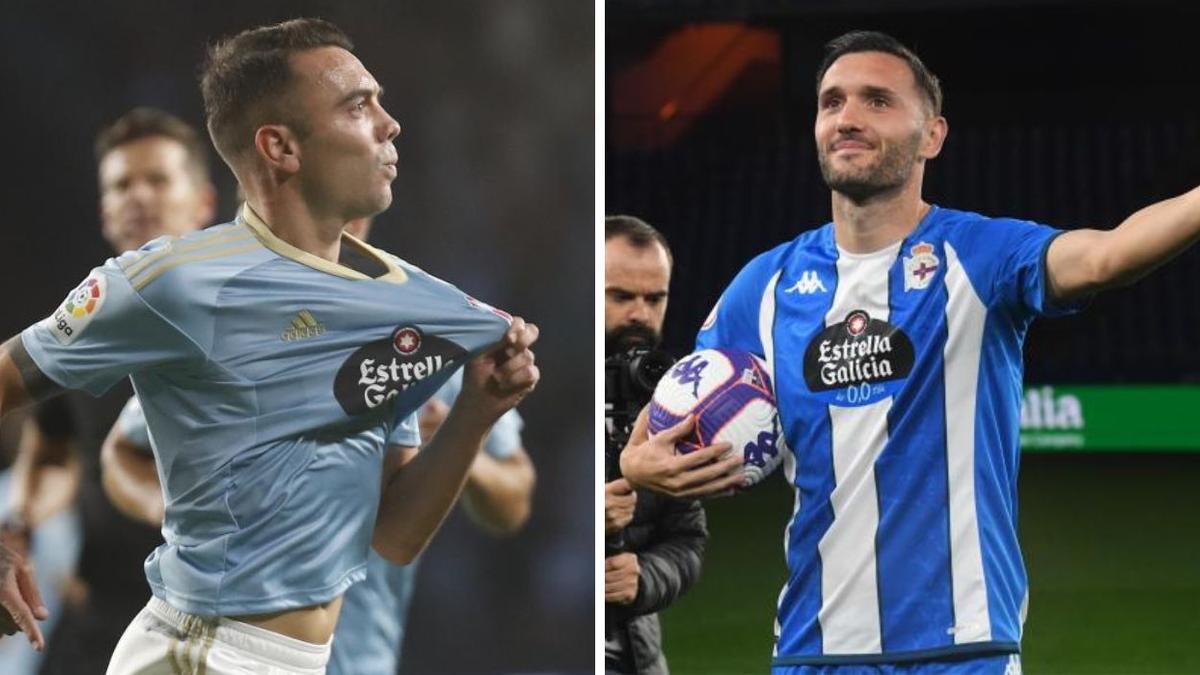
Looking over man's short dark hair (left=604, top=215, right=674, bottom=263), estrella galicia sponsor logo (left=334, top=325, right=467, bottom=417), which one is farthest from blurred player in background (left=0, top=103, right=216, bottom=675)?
man's short dark hair (left=604, top=215, right=674, bottom=263)

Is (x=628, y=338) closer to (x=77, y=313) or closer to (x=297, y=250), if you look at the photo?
(x=297, y=250)

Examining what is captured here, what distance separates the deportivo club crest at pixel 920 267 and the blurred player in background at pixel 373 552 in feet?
2.83

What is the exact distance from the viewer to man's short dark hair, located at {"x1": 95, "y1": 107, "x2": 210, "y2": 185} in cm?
326

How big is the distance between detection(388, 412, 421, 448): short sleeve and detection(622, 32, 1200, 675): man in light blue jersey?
513mm

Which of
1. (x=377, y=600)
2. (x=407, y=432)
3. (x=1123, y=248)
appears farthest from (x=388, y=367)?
(x=1123, y=248)

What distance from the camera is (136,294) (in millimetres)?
3125

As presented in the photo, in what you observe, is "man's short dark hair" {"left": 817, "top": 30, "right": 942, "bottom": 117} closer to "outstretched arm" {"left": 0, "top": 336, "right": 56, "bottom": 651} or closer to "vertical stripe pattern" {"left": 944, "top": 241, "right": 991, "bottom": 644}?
"vertical stripe pattern" {"left": 944, "top": 241, "right": 991, "bottom": 644}

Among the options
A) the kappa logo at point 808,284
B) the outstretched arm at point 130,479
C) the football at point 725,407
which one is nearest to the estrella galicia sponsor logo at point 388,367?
the outstretched arm at point 130,479

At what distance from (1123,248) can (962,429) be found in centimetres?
49

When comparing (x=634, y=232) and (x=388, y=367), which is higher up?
(x=634, y=232)

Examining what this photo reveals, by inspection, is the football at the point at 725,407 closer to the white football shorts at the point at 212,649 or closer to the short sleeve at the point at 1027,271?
the short sleeve at the point at 1027,271

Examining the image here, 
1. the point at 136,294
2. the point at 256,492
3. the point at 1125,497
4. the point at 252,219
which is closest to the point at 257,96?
the point at 252,219

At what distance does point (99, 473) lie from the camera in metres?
3.30

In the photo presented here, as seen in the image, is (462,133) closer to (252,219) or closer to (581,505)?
(252,219)
